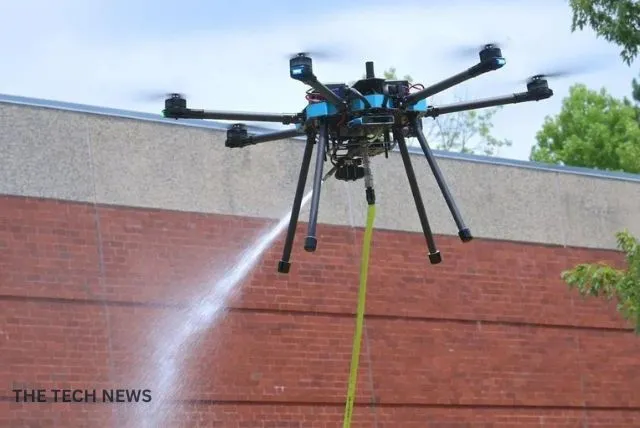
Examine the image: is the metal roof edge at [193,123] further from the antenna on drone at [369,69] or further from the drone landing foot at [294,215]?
the antenna on drone at [369,69]

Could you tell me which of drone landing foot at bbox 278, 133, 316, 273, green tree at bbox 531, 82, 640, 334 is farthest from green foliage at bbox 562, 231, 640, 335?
green tree at bbox 531, 82, 640, 334

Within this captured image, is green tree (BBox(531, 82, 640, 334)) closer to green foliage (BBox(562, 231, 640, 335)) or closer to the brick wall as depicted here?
the brick wall

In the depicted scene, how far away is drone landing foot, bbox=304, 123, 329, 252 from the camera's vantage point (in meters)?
7.39

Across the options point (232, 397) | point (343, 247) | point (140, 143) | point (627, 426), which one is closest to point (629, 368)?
point (627, 426)

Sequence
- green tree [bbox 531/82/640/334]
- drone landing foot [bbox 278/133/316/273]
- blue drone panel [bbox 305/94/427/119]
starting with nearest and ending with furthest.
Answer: blue drone panel [bbox 305/94/427/119], drone landing foot [bbox 278/133/316/273], green tree [bbox 531/82/640/334]

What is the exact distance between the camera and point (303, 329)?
1309 cm

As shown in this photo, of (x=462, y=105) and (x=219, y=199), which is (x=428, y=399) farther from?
(x=462, y=105)

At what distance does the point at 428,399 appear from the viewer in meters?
13.7

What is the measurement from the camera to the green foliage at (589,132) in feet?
111

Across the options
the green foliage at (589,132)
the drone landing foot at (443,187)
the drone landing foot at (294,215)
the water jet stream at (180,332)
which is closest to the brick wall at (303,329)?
the water jet stream at (180,332)

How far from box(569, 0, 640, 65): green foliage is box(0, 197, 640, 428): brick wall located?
3238 mm

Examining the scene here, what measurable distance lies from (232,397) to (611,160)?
22.8 m

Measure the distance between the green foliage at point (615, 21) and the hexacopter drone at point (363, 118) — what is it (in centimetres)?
378


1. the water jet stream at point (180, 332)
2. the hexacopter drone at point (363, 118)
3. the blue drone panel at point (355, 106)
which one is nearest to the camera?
Answer: the hexacopter drone at point (363, 118)
